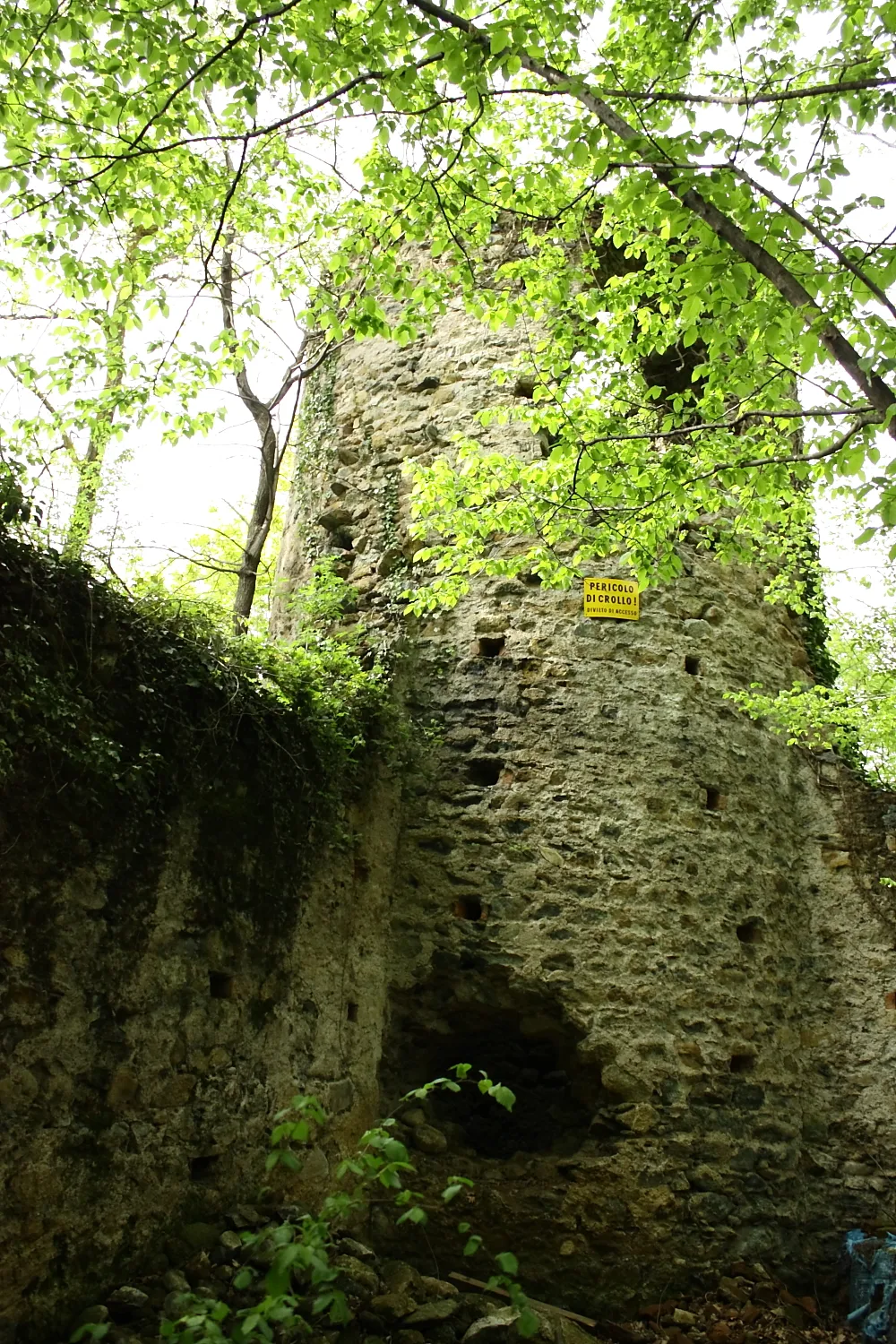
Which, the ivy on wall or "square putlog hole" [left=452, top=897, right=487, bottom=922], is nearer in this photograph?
the ivy on wall

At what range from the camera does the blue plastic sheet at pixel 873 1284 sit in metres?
5.09

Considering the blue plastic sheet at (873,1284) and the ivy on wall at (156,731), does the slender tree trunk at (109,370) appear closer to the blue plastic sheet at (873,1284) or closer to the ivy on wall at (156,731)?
the ivy on wall at (156,731)

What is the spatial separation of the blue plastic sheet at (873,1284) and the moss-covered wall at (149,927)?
2779mm

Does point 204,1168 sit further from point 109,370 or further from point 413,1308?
point 109,370

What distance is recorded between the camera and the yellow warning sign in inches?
251

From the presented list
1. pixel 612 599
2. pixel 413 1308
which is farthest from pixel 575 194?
pixel 413 1308

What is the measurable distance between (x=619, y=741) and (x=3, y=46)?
4.61 metres

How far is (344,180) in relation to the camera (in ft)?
22.7

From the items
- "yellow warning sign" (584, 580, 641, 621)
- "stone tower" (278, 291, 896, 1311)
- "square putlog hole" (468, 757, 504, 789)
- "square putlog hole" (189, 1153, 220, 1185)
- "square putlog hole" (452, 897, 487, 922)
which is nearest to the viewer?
"square putlog hole" (189, 1153, 220, 1185)

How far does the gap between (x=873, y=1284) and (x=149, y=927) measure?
14.1 ft

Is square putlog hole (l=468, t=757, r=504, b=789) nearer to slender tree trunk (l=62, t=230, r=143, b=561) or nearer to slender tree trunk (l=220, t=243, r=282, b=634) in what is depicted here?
slender tree trunk (l=62, t=230, r=143, b=561)

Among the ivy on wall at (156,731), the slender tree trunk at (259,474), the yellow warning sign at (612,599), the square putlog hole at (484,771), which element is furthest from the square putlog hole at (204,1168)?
the slender tree trunk at (259,474)

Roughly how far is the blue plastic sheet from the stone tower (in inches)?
8.3

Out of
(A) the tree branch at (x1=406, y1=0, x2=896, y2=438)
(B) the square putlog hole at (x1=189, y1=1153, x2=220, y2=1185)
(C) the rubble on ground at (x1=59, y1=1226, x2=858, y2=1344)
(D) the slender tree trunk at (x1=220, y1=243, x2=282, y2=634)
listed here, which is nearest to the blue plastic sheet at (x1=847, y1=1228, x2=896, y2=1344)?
(C) the rubble on ground at (x1=59, y1=1226, x2=858, y2=1344)
